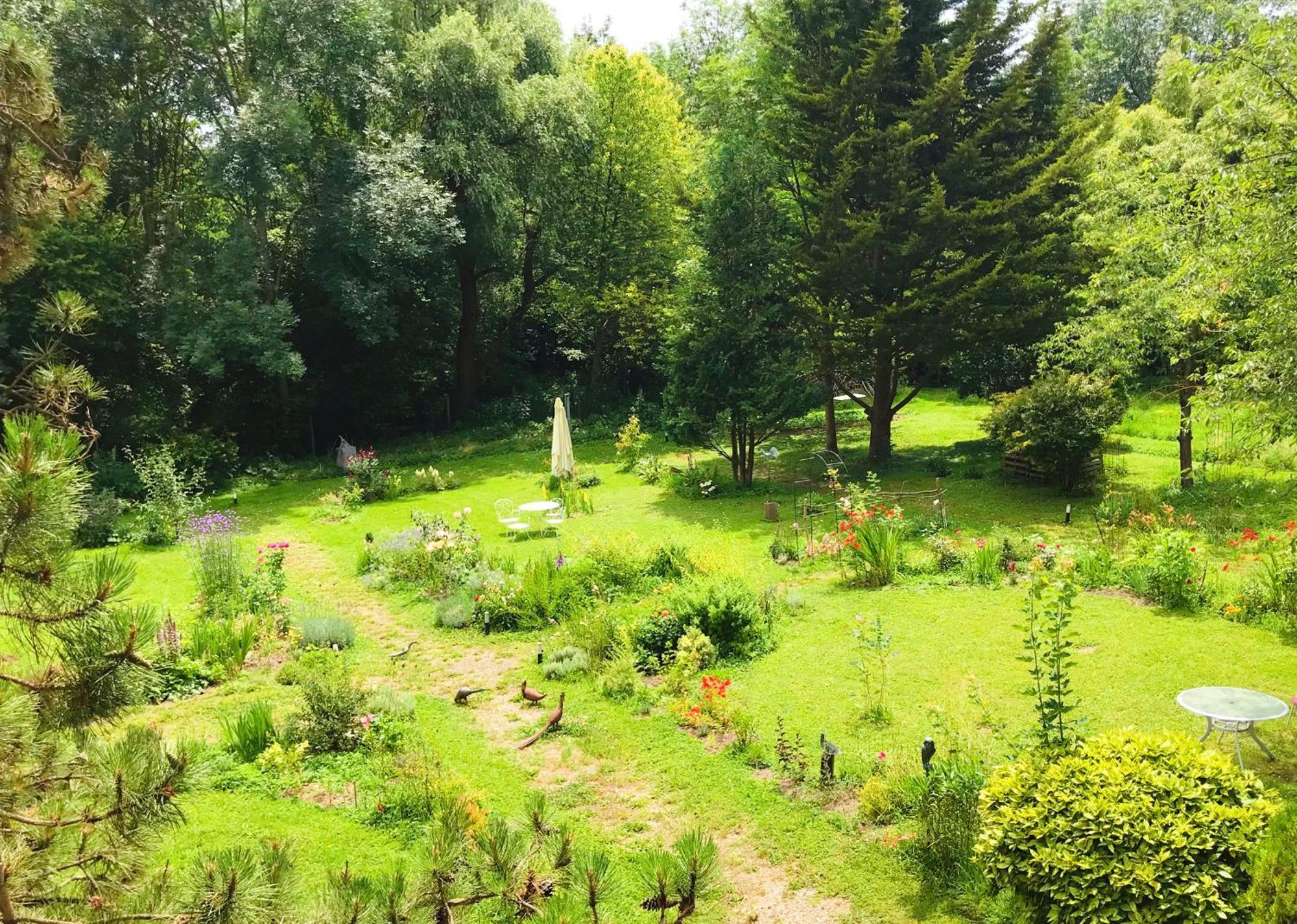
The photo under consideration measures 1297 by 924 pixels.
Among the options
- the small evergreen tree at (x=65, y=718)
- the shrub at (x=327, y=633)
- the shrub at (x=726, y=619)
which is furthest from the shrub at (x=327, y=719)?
the small evergreen tree at (x=65, y=718)

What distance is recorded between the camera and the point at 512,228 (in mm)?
25797

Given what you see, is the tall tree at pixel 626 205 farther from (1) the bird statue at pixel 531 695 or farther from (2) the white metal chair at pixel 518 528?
(1) the bird statue at pixel 531 695

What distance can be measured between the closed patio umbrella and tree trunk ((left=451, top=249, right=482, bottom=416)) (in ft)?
32.5

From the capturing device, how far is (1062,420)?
15.2m

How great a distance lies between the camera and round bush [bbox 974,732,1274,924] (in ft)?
13.7

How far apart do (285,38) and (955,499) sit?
18.8 metres

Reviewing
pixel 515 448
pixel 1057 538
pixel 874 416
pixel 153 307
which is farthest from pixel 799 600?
pixel 153 307

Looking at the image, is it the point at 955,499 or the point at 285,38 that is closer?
the point at 955,499

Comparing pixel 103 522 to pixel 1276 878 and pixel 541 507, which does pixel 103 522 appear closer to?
pixel 541 507

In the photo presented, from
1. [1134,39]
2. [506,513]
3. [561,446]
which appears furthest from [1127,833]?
[1134,39]

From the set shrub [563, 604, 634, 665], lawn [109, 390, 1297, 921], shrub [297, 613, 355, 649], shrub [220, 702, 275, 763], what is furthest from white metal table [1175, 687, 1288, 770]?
shrub [297, 613, 355, 649]

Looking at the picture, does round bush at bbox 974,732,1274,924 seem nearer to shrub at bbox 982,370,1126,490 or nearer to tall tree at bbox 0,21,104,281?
tall tree at bbox 0,21,104,281

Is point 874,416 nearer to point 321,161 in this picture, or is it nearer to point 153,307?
point 321,161

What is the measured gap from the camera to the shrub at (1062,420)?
15.1 meters
